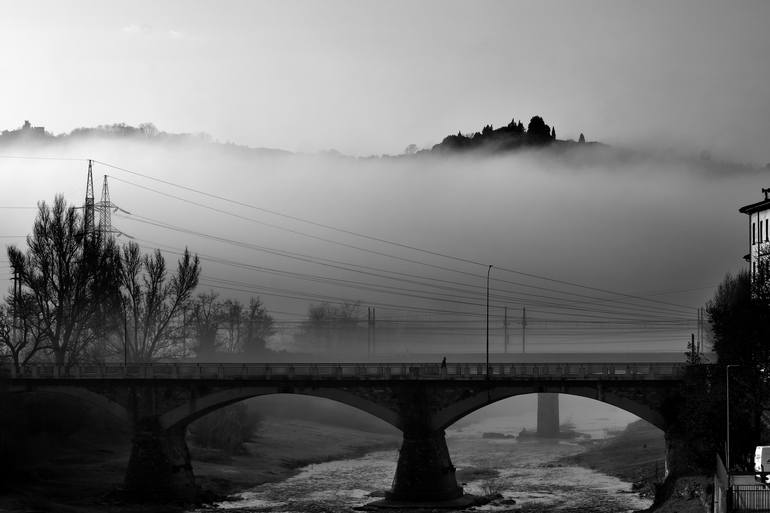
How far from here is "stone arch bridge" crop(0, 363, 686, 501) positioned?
8988cm

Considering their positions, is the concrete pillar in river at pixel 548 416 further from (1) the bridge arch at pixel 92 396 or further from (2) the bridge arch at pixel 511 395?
(1) the bridge arch at pixel 92 396

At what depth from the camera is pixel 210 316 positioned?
603 ft

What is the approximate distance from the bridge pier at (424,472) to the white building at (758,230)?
35072 mm

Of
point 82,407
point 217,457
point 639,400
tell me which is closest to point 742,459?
point 639,400

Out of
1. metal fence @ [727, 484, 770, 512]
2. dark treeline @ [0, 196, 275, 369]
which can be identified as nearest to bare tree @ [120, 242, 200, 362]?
dark treeline @ [0, 196, 275, 369]

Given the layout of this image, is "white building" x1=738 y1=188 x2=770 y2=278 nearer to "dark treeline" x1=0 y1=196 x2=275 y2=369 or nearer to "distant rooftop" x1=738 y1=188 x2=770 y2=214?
"distant rooftop" x1=738 y1=188 x2=770 y2=214

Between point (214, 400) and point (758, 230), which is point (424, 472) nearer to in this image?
point (214, 400)

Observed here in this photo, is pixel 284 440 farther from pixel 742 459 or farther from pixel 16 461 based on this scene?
pixel 742 459

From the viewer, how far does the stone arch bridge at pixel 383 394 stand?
89875 millimetres

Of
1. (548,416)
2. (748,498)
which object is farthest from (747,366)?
(548,416)

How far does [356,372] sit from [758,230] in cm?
4280

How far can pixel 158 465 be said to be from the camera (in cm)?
9325

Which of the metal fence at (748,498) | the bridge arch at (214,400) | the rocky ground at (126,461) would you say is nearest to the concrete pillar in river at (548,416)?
the rocky ground at (126,461)

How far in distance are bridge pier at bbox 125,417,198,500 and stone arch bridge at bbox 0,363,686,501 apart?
0.29 ft
